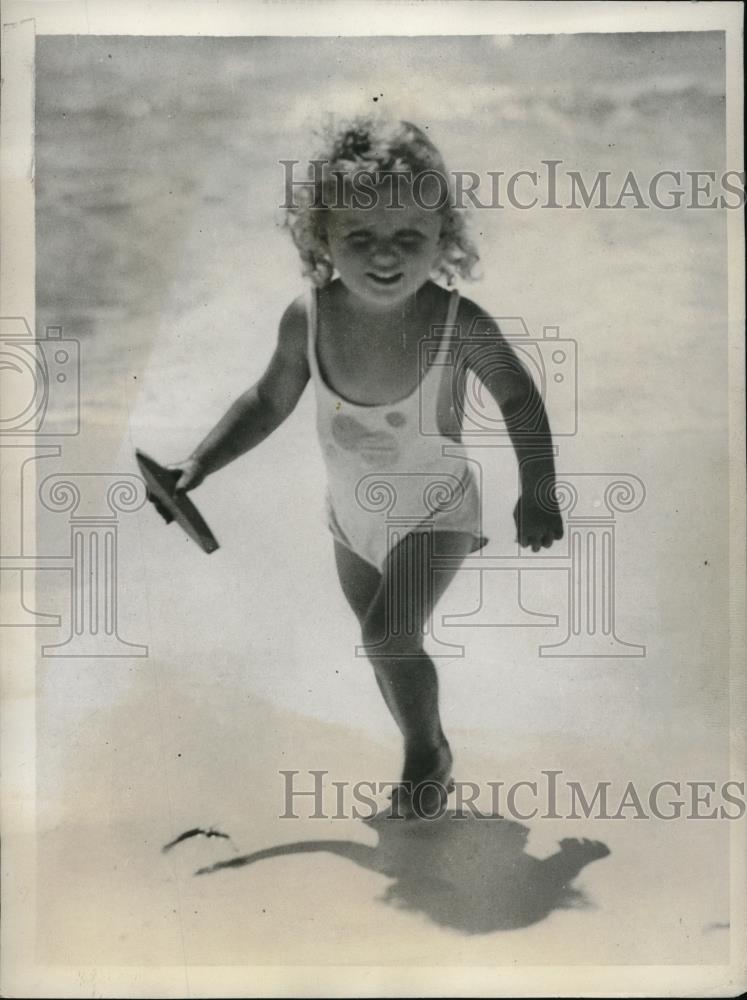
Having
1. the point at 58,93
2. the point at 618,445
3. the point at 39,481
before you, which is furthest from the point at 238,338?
the point at 618,445

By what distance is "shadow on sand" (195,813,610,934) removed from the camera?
1520 millimetres

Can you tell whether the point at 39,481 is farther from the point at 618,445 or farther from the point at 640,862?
the point at 640,862

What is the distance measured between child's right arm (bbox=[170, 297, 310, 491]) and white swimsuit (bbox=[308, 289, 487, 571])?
0.05 m

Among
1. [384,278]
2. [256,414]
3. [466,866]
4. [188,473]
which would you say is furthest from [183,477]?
[466,866]

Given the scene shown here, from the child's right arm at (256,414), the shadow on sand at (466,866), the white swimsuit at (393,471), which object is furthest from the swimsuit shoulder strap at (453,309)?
the shadow on sand at (466,866)

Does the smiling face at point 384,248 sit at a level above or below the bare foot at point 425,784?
above

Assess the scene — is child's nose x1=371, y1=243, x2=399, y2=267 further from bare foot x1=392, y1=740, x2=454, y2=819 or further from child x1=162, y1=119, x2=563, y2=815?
bare foot x1=392, y1=740, x2=454, y2=819

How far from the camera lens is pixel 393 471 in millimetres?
1537

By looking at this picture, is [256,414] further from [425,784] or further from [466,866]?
[466,866]

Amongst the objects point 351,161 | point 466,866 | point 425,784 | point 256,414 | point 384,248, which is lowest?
point 466,866

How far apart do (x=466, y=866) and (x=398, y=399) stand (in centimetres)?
90

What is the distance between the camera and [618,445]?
5.08ft

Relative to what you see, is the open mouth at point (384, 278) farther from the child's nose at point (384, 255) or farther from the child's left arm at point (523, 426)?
the child's left arm at point (523, 426)

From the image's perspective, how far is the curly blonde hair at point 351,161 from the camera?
5.02 ft
